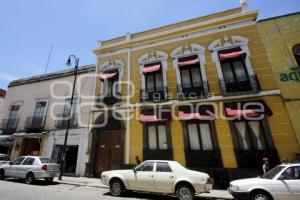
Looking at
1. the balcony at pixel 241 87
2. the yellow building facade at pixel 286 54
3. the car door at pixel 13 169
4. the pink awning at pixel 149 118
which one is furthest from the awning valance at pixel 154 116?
the car door at pixel 13 169

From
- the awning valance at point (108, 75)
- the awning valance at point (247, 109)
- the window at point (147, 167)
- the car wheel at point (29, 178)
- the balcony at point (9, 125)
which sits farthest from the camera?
the balcony at point (9, 125)

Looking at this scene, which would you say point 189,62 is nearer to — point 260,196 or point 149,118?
point 149,118

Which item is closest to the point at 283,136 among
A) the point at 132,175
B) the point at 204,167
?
the point at 204,167

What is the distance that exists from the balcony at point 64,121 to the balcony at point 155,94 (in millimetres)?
6143

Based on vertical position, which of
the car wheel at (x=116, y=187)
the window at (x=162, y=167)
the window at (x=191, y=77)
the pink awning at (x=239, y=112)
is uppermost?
the window at (x=191, y=77)

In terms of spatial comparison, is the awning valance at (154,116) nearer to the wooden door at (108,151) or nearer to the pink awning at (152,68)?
the wooden door at (108,151)

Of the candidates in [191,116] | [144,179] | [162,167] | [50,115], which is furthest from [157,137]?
[50,115]

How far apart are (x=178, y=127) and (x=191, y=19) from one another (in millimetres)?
8572

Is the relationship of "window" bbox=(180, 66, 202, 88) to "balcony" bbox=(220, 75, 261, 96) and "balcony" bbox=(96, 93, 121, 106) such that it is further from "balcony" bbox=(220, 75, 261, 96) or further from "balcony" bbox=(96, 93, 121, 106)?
"balcony" bbox=(96, 93, 121, 106)

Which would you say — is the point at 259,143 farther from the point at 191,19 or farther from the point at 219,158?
the point at 191,19

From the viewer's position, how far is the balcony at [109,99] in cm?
1406

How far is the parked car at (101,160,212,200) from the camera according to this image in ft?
22.7

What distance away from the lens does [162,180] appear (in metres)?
7.39

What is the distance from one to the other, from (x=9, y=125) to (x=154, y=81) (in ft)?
51.9
